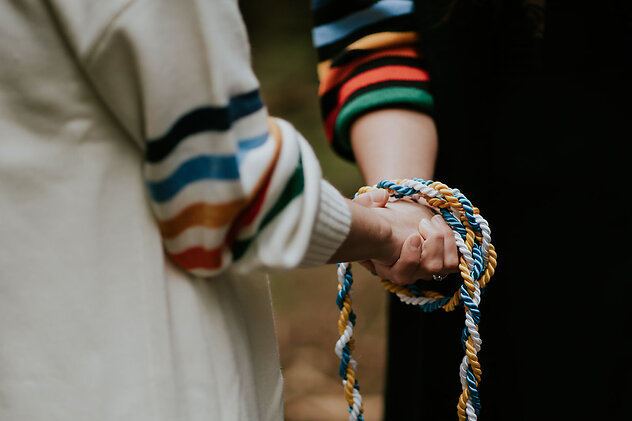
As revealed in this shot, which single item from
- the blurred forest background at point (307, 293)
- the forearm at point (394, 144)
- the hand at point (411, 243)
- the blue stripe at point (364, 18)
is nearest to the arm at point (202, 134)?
the hand at point (411, 243)

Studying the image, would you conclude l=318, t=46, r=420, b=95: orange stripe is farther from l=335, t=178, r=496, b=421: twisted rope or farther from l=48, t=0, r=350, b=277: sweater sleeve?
l=48, t=0, r=350, b=277: sweater sleeve

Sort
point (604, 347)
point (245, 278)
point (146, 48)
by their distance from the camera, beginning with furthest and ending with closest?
point (604, 347) < point (245, 278) < point (146, 48)

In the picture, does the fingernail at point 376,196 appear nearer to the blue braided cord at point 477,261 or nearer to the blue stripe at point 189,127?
the blue braided cord at point 477,261

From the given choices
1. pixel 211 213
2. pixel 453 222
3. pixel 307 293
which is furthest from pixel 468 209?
pixel 307 293

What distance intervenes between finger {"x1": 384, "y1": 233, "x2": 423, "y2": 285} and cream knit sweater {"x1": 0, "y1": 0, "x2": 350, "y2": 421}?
0.48 feet

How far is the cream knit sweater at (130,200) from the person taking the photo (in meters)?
0.28

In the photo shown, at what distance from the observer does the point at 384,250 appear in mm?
433

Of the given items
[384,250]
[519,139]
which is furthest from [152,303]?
[519,139]

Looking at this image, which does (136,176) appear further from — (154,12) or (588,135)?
(588,135)

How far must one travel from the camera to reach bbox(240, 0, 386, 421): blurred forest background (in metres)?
1.60

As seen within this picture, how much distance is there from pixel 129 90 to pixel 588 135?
0.49 m

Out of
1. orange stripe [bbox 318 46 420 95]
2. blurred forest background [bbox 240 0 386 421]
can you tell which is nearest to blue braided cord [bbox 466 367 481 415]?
orange stripe [bbox 318 46 420 95]

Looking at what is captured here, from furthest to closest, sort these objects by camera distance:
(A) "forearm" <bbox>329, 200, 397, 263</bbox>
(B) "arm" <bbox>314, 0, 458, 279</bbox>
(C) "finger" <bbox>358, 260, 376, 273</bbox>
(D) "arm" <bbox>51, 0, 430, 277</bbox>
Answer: (B) "arm" <bbox>314, 0, 458, 279</bbox>
(C) "finger" <bbox>358, 260, 376, 273</bbox>
(A) "forearm" <bbox>329, 200, 397, 263</bbox>
(D) "arm" <bbox>51, 0, 430, 277</bbox>

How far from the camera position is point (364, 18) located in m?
0.65
